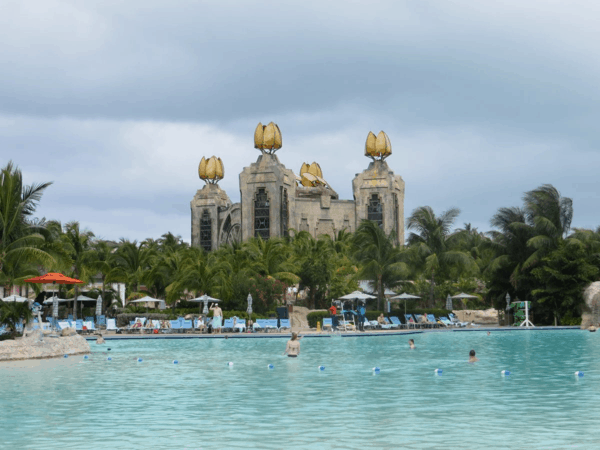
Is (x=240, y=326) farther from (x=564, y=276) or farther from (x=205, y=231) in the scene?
(x=205, y=231)

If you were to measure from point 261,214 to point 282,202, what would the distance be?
8.03 ft

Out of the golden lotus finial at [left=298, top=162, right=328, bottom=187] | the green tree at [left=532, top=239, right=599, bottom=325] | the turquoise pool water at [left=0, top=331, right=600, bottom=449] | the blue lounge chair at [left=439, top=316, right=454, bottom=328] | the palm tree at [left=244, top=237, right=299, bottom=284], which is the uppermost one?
the golden lotus finial at [left=298, top=162, right=328, bottom=187]

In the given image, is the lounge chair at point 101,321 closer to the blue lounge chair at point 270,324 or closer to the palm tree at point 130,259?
the palm tree at point 130,259

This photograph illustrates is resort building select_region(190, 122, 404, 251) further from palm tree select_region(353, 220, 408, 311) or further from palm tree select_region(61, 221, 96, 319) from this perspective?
palm tree select_region(61, 221, 96, 319)

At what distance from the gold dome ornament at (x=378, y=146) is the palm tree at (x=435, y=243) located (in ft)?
119

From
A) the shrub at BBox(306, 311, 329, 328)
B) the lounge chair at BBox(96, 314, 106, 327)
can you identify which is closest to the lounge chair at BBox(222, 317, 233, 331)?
the shrub at BBox(306, 311, 329, 328)

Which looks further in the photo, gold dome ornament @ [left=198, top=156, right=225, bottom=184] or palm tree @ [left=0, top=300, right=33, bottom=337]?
gold dome ornament @ [left=198, top=156, right=225, bottom=184]

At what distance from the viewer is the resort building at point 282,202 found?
7312 centimetres

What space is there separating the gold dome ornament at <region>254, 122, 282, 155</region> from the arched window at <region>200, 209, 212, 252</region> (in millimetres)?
11344

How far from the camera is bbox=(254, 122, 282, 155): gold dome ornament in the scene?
73.4m

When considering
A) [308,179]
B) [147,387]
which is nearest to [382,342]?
[147,387]

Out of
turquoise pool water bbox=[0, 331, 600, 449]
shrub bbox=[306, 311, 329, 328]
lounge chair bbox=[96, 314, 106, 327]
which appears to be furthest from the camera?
lounge chair bbox=[96, 314, 106, 327]

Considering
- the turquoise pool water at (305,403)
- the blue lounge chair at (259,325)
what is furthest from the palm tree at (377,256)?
the turquoise pool water at (305,403)

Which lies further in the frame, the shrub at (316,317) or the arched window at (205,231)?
the arched window at (205,231)
